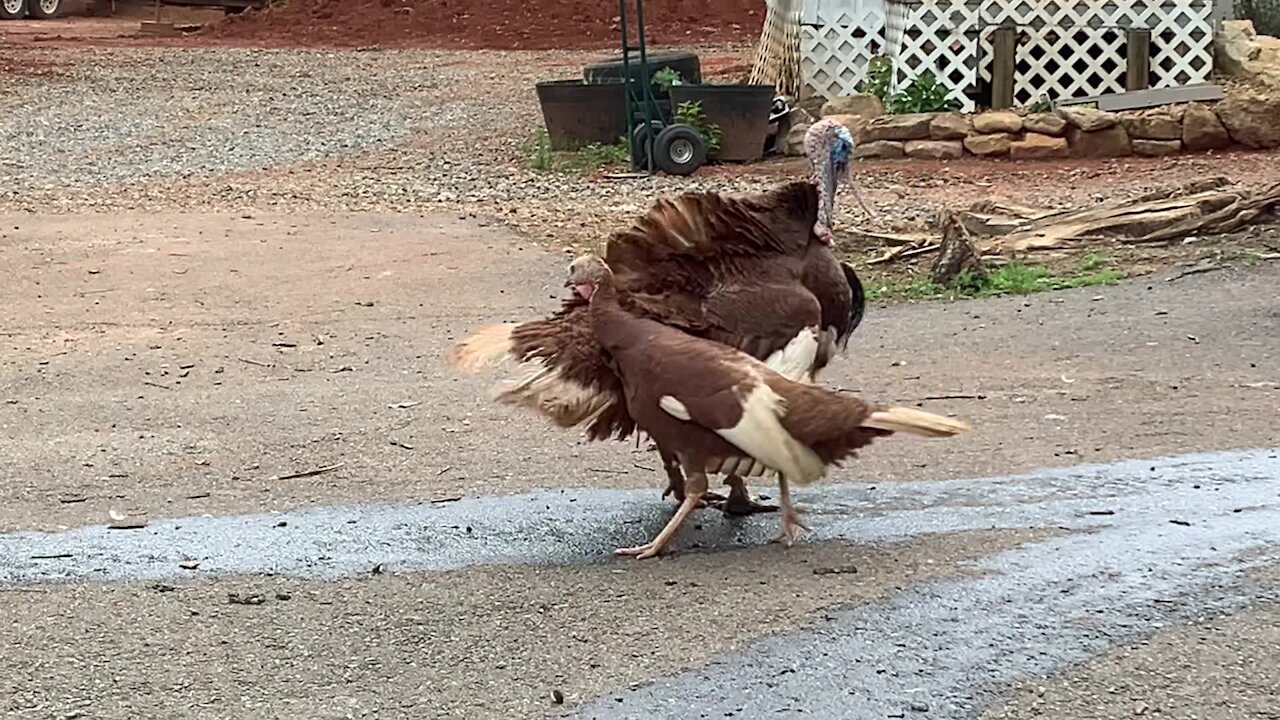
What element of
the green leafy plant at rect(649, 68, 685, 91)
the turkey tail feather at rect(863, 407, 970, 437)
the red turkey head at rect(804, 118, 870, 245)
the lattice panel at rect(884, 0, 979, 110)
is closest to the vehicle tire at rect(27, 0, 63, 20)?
the green leafy plant at rect(649, 68, 685, 91)

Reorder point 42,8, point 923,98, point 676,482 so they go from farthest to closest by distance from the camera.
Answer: point 42,8 → point 923,98 → point 676,482

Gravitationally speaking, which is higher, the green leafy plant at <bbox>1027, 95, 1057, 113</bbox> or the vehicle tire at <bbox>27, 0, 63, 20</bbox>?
the vehicle tire at <bbox>27, 0, 63, 20</bbox>

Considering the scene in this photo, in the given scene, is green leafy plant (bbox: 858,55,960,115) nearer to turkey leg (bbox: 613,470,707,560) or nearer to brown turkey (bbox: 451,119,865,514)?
brown turkey (bbox: 451,119,865,514)

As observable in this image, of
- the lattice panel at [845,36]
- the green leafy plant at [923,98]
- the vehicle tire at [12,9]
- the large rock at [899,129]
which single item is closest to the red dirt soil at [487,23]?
the vehicle tire at [12,9]

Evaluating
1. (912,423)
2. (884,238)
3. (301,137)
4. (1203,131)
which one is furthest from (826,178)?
(301,137)

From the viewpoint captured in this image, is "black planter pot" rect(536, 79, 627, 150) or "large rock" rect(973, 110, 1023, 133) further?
"black planter pot" rect(536, 79, 627, 150)

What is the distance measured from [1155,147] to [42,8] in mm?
29503

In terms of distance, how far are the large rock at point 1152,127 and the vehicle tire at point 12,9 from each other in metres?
29.1

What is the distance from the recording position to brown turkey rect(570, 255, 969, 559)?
4859 millimetres

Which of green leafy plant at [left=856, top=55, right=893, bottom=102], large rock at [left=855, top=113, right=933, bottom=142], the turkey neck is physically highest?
the turkey neck

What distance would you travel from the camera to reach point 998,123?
50.7 ft

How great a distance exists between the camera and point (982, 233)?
11.2 metres

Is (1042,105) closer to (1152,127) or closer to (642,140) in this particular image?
(1152,127)

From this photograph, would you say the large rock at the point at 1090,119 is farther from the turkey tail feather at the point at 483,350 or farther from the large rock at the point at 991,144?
the turkey tail feather at the point at 483,350
